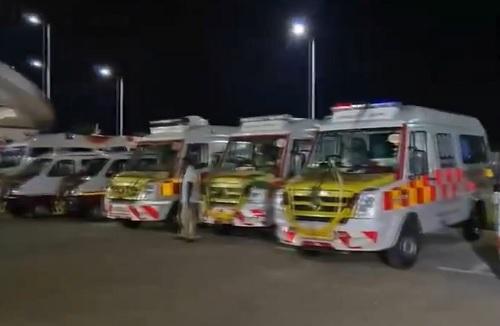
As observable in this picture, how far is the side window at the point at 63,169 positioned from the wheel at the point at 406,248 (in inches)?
460

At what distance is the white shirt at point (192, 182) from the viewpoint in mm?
13930

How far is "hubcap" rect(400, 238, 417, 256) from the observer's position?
10.6m

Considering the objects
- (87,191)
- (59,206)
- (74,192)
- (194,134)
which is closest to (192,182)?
(194,134)

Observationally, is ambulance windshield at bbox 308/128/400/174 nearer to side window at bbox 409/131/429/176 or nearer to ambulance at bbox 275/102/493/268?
ambulance at bbox 275/102/493/268

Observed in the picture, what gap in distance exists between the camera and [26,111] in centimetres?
287

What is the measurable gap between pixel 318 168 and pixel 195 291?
3.48m

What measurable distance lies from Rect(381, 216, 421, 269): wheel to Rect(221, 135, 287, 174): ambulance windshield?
396 cm

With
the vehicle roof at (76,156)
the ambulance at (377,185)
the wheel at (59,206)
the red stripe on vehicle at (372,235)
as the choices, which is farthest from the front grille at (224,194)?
the vehicle roof at (76,156)

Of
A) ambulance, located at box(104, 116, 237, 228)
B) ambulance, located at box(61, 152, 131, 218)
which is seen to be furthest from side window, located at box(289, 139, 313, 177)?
ambulance, located at box(61, 152, 131, 218)

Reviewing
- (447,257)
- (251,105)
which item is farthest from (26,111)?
(251,105)

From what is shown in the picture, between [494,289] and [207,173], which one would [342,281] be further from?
[207,173]

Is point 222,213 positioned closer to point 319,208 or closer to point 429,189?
point 319,208

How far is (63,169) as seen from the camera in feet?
65.6

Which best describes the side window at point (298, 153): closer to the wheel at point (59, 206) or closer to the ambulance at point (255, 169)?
the ambulance at point (255, 169)
